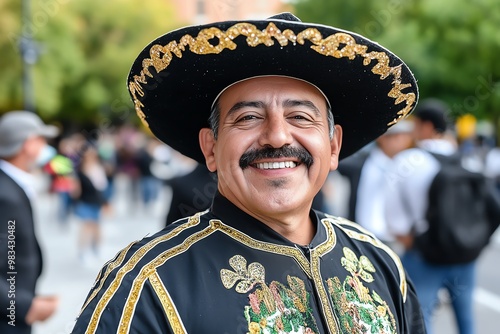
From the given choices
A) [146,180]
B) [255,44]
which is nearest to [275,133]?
[255,44]

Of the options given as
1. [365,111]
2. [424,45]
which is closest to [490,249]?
[365,111]

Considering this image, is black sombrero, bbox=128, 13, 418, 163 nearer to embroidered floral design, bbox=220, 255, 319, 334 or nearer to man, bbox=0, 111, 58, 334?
embroidered floral design, bbox=220, 255, 319, 334

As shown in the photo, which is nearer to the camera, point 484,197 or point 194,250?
point 194,250

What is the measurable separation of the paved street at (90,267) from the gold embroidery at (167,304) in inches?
19.6

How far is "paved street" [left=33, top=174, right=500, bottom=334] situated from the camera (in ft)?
22.5

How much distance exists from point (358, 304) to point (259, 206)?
17.0 inches

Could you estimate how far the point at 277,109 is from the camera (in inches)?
82.4

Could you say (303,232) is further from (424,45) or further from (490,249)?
(424,45)

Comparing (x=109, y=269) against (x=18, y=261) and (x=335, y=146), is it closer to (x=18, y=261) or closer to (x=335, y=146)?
(x=335, y=146)

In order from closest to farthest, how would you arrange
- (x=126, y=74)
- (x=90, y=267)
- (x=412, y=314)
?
(x=412, y=314) → (x=90, y=267) → (x=126, y=74)

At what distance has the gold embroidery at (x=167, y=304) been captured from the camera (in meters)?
1.87

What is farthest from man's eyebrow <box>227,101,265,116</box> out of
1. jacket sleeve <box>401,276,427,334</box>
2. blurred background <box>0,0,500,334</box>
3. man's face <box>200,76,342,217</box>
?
jacket sleeve <box>401,276,427,334</box>

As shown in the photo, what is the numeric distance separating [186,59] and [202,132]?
34 centimetres

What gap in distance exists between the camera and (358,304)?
7.20 ft
